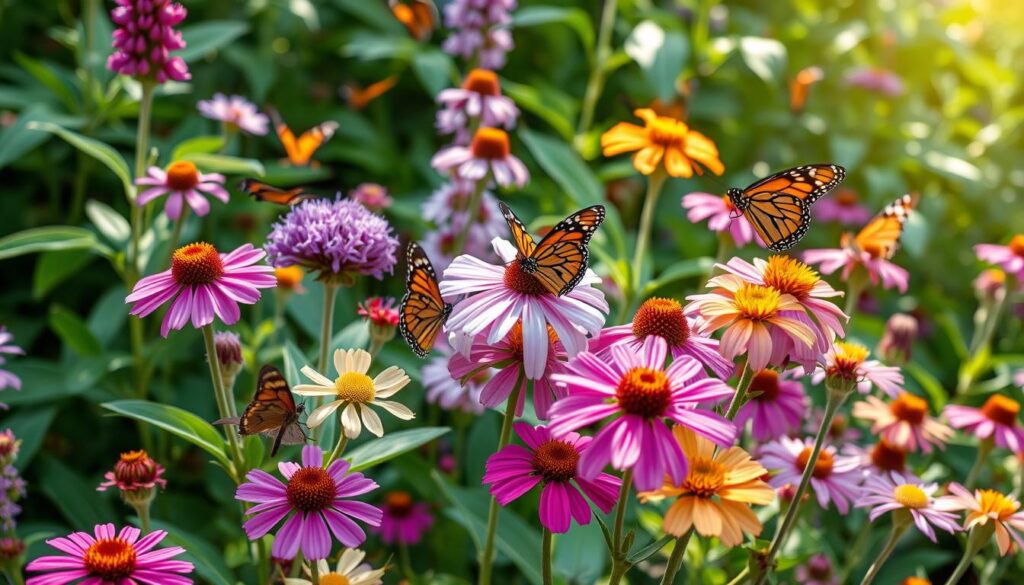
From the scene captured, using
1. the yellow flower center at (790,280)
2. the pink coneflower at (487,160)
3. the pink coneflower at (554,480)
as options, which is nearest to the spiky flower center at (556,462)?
the pink coneflower at (554,480)

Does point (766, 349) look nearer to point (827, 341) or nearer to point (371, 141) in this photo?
point (827, 341)

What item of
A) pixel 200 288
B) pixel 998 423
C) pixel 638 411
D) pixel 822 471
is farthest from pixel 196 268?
pixel 998 423

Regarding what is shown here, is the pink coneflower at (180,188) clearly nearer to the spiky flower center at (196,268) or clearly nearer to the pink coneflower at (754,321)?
the spiky flower center at (196,268)

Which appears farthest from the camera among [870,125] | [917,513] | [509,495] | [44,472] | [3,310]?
[870,125]

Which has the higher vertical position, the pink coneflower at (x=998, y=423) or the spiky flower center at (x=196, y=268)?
the spiky flower center at (x=196, y=268)

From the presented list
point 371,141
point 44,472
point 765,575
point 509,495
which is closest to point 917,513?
point 765,575

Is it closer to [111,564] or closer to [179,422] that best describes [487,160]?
[179,422]
